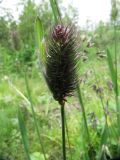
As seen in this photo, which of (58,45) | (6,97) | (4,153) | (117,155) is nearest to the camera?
(58,45)

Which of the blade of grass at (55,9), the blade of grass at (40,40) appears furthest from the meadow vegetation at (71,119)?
the blade of grass at (40,40)

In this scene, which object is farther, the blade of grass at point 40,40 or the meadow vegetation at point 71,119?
the meadow vegetation at point 71,119

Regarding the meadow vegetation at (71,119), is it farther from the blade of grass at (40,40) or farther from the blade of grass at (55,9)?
the blade of grass at (40,40)

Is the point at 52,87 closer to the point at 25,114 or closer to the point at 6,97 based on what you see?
the point at 25,114

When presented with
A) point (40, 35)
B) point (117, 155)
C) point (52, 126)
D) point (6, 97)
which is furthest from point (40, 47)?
point (6, 97)

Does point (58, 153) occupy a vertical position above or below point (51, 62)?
below

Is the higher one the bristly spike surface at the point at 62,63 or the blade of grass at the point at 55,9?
the blade of grass at the point at 55,9

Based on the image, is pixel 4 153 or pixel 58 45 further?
pixel 4 153

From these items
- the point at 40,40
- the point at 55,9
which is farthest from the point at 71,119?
the point at 40,40

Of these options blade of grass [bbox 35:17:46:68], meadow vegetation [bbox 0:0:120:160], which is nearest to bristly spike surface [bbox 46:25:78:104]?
blade of grass [bbox 35:17:46:68]
